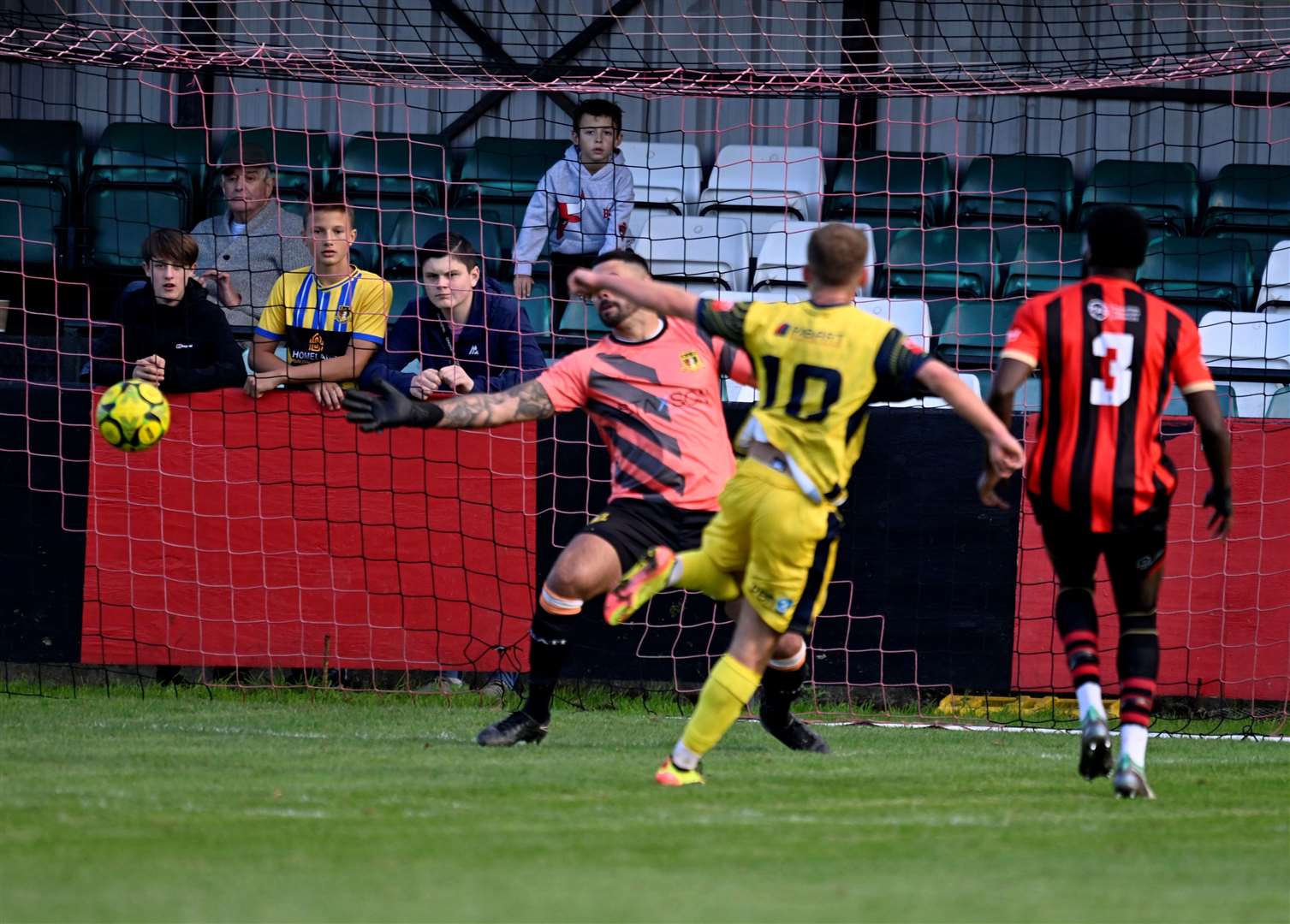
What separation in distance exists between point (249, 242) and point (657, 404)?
4.15 meters

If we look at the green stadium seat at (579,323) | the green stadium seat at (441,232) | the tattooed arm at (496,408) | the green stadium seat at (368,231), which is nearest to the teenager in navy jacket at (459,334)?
the green stadium seat at (579,323)

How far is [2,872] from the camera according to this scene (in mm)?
4105

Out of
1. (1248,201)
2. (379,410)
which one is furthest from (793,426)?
(1248,201)

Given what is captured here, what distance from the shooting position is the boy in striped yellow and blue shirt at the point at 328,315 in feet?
31.3

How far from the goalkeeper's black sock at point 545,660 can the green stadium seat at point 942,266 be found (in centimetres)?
517

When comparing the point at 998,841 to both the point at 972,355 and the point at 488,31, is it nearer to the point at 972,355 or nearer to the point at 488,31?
the point at 972,355

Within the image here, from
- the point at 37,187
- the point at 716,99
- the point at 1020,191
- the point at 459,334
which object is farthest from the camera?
the point at 716,99

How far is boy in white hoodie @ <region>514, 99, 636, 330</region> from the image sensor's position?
35.3ft

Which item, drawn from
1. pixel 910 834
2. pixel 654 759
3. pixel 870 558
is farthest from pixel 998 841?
pixel 870 558

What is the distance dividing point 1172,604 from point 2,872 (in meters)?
6.75

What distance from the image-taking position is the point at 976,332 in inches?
437

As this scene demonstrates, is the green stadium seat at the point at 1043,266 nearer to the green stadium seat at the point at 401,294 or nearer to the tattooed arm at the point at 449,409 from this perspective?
the green stadium seat at the point at 401,294

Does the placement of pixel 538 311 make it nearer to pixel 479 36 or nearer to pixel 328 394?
pixel 328 394

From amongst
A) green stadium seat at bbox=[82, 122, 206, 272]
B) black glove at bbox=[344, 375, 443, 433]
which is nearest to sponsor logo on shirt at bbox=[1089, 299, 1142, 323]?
black glove at bbox=[344, 375, 443, 433]
